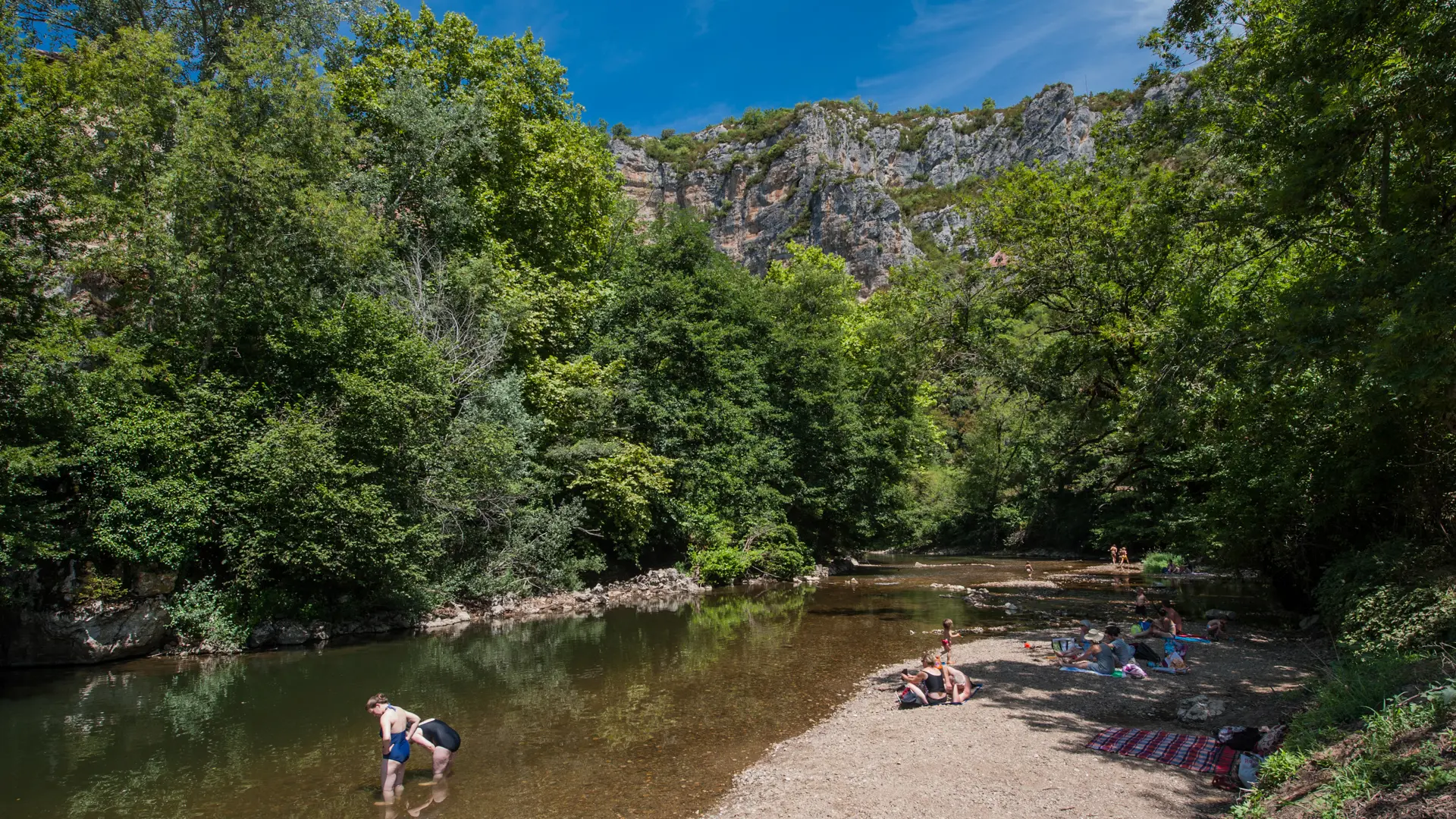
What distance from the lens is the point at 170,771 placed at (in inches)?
374

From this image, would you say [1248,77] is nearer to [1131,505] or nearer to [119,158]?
[119,158]

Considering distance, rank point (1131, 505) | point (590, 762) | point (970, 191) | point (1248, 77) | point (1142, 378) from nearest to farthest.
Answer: point (590, 762), point (1248, 77), point (1142, 378), point (1131, 505), point (970, 191)

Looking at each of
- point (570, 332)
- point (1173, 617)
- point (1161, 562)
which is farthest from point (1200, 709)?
point (1161, 562)

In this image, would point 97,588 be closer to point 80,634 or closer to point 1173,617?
point 80,634

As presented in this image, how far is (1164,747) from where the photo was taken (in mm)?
8070

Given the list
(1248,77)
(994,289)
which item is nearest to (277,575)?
(994,289)

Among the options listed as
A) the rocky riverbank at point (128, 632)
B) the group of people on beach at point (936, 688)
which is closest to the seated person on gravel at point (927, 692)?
the group of people on beach at point (936, 688)

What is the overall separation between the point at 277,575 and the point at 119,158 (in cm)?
1040

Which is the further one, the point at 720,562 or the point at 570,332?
the point at 570,332

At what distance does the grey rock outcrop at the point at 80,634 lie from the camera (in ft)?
50.8

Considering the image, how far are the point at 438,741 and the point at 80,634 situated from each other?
12.0 meters

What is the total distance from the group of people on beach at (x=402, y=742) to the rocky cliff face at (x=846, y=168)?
81271 millimetres

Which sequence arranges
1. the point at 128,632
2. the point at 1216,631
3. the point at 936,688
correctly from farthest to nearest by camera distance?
the point at 128,632
the point at 1216,631
the point at 936,688

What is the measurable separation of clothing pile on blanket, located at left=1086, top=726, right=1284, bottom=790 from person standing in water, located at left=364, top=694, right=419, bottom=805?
26.2ft
